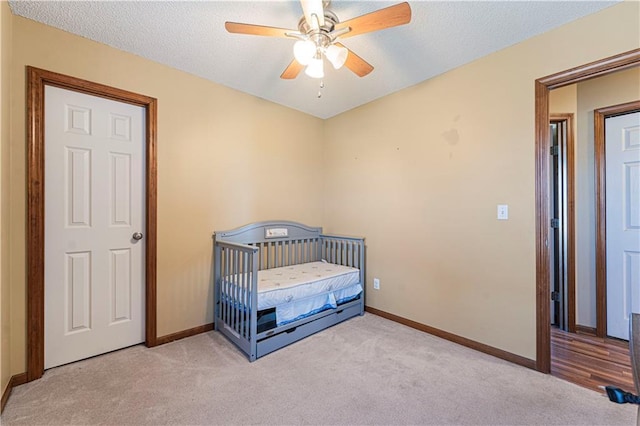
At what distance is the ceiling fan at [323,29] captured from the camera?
4.78ft

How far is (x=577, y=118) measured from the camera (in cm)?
262

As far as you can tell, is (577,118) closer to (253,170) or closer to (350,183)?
(350,183)

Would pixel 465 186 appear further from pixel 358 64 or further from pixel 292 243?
pixel 292 243

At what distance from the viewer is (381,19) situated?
1479mm

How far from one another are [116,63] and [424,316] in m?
3.32

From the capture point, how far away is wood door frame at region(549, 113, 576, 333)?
2641mm

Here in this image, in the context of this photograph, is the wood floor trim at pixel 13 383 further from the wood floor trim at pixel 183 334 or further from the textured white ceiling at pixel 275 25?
the textured white ceiling at pixel 275 25

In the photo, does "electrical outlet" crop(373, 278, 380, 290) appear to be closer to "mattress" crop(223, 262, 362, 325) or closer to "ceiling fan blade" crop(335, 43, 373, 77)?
"mattress" crop(223, 262, 362, 325)

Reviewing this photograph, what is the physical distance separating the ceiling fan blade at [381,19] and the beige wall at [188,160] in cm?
161

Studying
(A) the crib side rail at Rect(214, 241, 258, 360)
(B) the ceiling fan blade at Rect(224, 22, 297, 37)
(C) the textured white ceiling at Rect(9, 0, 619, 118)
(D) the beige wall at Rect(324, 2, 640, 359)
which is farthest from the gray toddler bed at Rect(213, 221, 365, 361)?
(C) the textured white ceiling at Rect(9, 0, 619, 118)

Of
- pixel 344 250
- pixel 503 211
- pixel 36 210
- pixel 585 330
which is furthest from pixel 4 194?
pixel 585 330

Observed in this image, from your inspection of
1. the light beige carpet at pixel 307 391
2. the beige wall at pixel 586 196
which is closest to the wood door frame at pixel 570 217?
A: the beige wall at pixel 586 196

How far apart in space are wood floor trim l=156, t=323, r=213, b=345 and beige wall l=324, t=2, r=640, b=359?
67.2 inches

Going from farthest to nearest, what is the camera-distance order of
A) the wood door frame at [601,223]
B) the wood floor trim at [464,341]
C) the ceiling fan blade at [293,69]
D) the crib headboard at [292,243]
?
the crib headboard at [292,243] → the wood door frame at [601,223] → the wood floor trim at [464,341] → the ceiling fan blade at [293,69]
